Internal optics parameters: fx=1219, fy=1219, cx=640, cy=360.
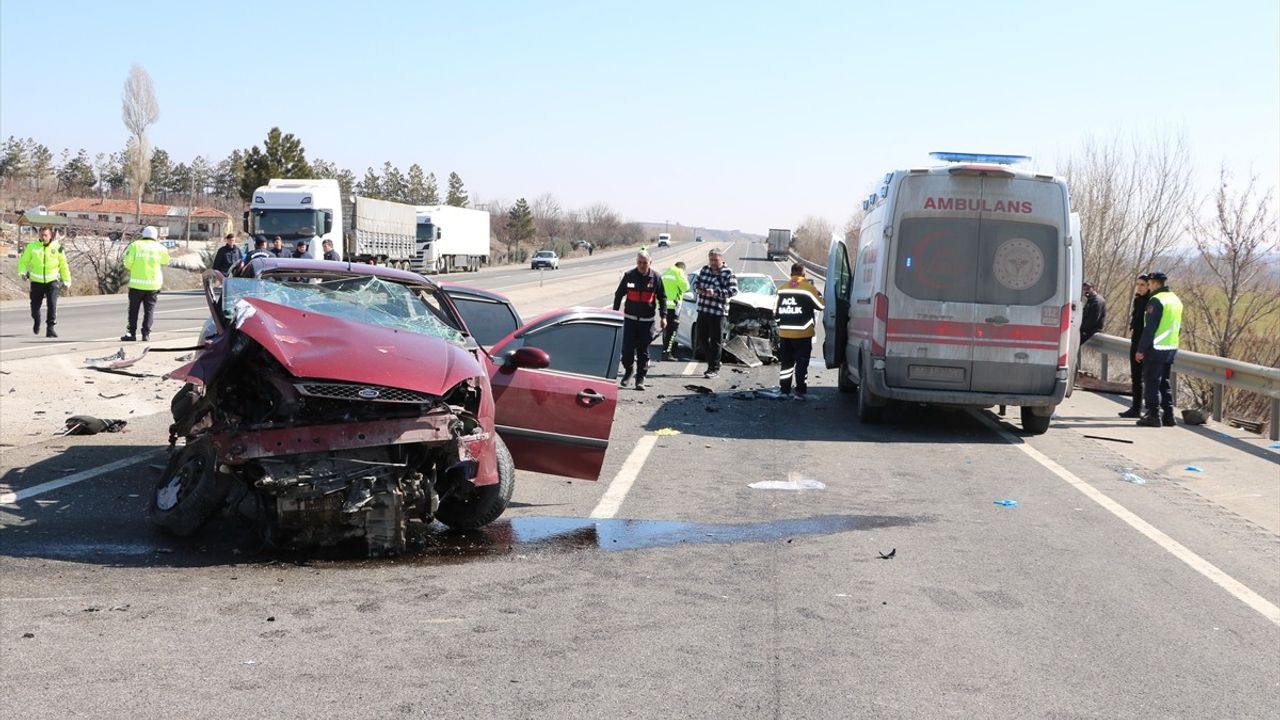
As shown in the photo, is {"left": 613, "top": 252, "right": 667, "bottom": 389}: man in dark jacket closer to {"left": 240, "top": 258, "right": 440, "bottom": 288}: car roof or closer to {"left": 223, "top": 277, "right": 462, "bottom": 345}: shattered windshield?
{"left": 240, "top": 258, "right": 440, "bottom": 288}: car roof

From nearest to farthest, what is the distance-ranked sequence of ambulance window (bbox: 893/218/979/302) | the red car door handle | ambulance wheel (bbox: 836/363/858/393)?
the red car door handle, ambulance window (bbox: 893/218/979/302), ambulance wheel (bbox: 836/363/858/393)

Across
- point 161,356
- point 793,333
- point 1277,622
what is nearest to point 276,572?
point 1277,622

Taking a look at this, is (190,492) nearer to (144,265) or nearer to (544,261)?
(144,265)

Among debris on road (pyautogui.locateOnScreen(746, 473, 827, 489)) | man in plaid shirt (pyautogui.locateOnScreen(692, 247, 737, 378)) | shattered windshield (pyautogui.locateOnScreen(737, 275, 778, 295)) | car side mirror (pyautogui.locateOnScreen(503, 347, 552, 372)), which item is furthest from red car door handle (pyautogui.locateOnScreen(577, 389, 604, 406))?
shattered windshield (pyautogui.locateOnScreen(737, 275, 778, 295))

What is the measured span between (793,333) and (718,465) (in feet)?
18.9

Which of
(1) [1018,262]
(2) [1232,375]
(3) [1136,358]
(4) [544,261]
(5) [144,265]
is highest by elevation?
(1) [1018,262]

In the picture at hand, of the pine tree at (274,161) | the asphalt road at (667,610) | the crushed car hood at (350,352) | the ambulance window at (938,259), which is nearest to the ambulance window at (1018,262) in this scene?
the ambulance window at (938,259)

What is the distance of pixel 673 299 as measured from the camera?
22.4 meters

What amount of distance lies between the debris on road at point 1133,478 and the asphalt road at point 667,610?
654 millimetres

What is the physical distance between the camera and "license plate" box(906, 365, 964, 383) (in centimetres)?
1236

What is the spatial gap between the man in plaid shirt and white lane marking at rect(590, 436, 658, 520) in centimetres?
635

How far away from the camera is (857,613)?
5805 mm

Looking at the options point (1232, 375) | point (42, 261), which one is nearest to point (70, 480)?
point (1232, 375)

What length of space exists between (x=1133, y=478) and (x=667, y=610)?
20.1 ft
